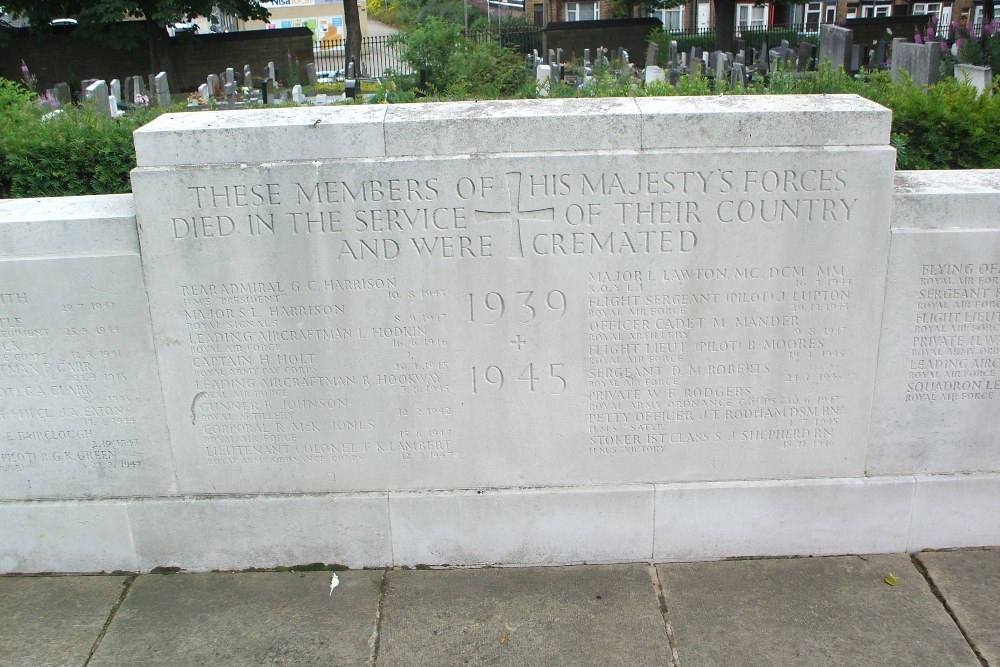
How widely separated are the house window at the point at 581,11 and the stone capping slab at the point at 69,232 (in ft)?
150

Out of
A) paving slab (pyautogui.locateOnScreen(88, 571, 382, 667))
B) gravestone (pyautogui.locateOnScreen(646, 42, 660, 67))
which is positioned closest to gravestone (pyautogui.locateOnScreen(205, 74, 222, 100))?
gravestone (pyautogui.locateOnScreen(646, 42, 660, 67))

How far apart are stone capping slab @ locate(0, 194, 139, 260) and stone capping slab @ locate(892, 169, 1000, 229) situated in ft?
11.1

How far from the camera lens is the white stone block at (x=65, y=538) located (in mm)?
4043

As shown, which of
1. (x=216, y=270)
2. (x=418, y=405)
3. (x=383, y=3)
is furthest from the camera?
(x=383, y=3)

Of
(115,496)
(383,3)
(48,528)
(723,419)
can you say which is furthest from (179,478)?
(383,3)

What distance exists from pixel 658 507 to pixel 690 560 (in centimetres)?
34

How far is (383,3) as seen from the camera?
59000 millimetres

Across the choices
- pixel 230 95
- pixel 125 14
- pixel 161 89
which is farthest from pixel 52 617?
pixel 125 14

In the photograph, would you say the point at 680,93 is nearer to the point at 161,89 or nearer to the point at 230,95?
the point at 230,95

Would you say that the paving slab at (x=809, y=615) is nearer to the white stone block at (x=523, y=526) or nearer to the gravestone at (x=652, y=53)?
the white stone block at (x=523, y=526)

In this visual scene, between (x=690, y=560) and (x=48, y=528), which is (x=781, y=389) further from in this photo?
(x=48, y=528)

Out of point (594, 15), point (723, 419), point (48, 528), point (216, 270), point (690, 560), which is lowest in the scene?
point (690, 560)

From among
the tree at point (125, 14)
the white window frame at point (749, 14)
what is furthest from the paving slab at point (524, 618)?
the white window frame at point (749, 14)

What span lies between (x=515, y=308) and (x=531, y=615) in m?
1.38
